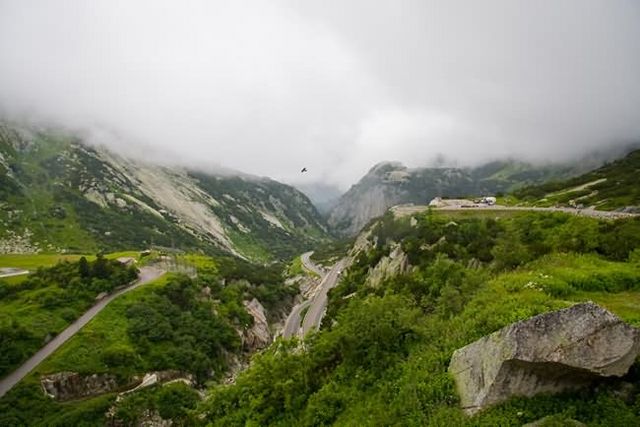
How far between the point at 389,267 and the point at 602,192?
48.1 metres

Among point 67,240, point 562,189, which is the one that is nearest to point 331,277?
point 562,189

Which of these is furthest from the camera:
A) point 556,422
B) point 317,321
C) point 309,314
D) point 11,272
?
point 11,272

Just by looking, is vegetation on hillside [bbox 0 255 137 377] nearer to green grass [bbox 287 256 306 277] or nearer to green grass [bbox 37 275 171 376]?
Result: green grass [bbox 37 275 171 376]

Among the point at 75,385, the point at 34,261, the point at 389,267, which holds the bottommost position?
the point at 75,385

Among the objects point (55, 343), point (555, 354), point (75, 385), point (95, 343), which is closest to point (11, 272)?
point (55, 343)

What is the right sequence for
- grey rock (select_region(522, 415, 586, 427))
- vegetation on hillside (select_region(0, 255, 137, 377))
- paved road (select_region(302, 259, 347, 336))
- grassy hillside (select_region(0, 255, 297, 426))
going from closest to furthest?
grey rock (select_region(522, 415, 586, 427)) < grassy hillside (select_region(0, 255, 297, 426)) < vegetation on hillside (select_region(0, 255, 137, 377)) < paved road (select_region(302, 259, 347, 336))

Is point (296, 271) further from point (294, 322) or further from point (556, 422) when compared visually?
point (556, 422)

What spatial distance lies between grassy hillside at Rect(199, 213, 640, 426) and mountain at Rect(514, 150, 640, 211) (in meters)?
36.7

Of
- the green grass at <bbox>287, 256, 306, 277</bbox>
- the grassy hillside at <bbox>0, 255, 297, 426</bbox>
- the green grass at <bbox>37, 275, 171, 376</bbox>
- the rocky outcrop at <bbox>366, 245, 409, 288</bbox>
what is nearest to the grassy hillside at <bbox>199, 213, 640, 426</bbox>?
the grassy hillside at <bbox>0, 255, 297, 426</bbox>

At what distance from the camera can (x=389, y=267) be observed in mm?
61938

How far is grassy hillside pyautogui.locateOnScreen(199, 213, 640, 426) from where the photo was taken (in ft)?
48.4

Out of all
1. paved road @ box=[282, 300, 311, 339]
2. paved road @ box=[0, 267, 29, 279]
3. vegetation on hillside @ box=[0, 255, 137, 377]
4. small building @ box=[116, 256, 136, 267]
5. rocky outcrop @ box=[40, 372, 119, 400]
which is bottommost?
paved road @ box=[282, 300, 311, 339]

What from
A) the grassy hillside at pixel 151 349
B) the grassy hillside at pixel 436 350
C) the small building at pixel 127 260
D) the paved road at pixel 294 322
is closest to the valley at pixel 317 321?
the grassy hillside at pixel 436 350

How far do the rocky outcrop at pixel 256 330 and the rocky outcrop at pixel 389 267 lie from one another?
36.6 meters
